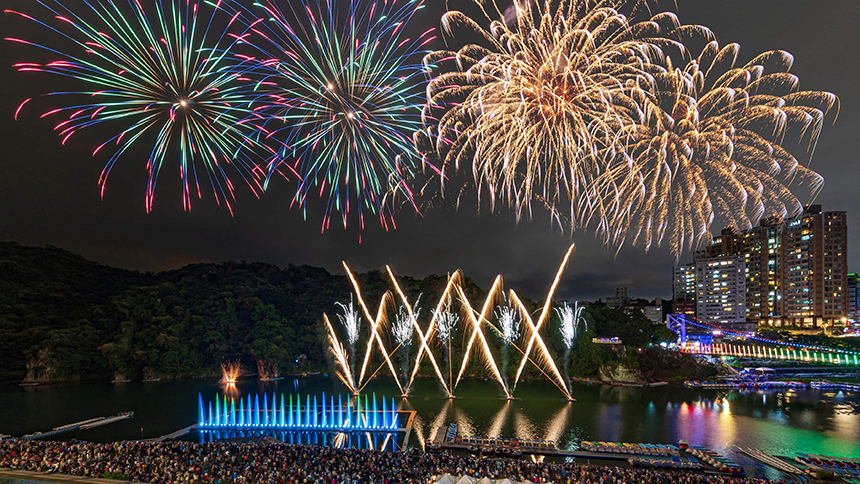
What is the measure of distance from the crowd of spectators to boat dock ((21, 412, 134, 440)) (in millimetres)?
8168

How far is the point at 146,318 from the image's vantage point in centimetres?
7100

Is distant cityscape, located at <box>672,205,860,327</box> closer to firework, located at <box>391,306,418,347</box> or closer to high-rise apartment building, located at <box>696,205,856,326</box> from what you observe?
high-rise apartment building, located at <box>696,205,856,326</box>

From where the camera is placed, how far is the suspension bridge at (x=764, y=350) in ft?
256

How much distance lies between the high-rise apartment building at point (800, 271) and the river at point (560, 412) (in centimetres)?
7150

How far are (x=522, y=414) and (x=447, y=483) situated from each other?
25184mm

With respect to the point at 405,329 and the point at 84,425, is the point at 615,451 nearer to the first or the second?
the point at 405,329

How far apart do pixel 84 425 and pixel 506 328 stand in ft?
136

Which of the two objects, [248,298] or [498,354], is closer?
[498,354]

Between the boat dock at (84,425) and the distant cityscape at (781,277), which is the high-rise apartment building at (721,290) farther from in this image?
the boat dock at (84,425)

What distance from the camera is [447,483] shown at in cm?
1888

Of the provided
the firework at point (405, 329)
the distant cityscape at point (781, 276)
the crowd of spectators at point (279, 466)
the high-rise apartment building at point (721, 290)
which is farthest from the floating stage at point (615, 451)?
the high-rise apartment building at point (721, 290)

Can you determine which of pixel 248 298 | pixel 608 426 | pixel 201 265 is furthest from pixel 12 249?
pixel 608 426

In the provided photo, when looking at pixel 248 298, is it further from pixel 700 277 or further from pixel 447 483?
pixel 700 277

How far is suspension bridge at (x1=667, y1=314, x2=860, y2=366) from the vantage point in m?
78.0
